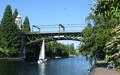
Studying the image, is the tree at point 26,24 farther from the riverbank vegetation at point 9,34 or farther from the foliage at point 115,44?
the foliage at point 115,44

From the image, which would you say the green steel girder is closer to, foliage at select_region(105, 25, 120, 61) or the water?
the water

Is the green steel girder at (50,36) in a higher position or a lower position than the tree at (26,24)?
lower

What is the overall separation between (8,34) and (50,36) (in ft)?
47.8

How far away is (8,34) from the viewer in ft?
415

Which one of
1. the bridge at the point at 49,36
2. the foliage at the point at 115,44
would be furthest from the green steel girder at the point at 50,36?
the foliage at the point at 115,44

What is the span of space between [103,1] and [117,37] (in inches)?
20.6

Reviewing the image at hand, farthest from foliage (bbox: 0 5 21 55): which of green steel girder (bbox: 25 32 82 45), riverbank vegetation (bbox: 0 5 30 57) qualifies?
green steel girder (bbox: 25 32 82 45)

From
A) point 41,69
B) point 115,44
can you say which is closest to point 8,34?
point 41,69

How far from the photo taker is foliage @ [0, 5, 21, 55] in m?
126

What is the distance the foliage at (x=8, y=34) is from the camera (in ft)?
415

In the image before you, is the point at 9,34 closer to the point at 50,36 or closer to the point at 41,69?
the point at 50,36

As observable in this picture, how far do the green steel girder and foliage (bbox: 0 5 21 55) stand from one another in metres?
6.96

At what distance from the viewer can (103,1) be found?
14.7 ft

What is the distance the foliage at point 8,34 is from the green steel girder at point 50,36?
6960 mm
